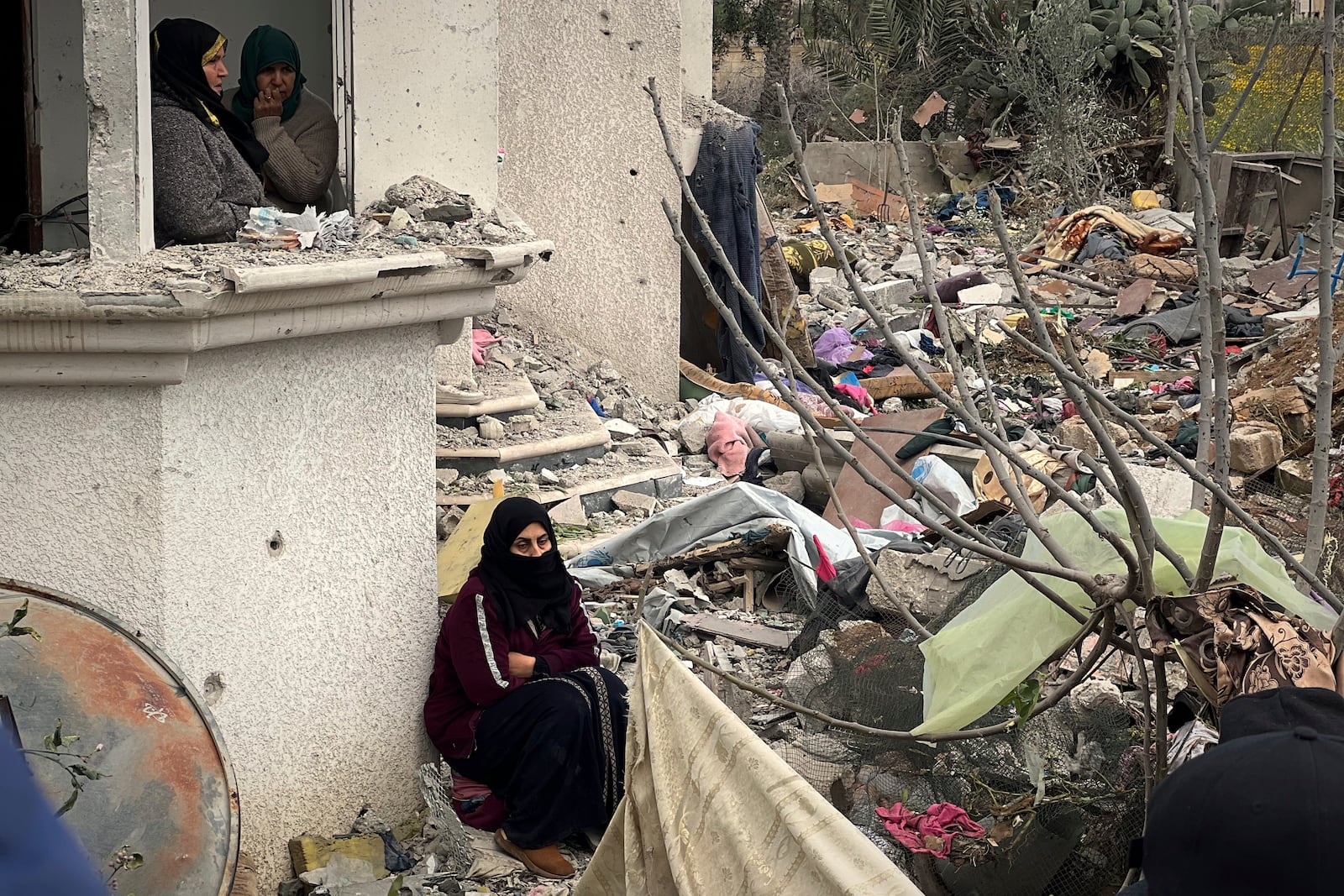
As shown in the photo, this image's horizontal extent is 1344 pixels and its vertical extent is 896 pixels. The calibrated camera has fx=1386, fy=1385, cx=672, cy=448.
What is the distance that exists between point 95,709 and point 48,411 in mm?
675

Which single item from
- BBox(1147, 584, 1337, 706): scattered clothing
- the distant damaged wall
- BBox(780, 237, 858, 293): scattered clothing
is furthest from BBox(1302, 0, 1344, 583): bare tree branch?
BBox(780, 237, 858, 293): scattered clothing

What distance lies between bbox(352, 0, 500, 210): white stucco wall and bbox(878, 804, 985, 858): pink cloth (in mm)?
2265

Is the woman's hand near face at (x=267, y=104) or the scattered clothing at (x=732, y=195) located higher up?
the woman's hand near face at (x=267, y=104)

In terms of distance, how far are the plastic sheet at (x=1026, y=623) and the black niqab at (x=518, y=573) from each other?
1.58m

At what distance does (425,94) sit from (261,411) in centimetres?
131

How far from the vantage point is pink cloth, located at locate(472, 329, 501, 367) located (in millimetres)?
7125

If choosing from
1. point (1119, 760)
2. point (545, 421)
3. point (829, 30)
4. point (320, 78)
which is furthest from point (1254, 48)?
point (1119, 760)

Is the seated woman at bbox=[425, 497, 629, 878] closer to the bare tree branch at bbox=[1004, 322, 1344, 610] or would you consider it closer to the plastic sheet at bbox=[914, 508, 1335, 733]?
the plastic sheet at bbox=[914, 508, 1335, 733]

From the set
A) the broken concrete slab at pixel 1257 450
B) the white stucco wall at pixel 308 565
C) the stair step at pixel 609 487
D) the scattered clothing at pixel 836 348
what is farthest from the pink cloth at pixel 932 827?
the scattered clothing at pixel 836 348

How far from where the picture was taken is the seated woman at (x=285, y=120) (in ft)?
13.5

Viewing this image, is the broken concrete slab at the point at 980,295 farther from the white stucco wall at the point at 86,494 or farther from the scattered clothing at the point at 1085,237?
the white stucco wall at the point at 86,494

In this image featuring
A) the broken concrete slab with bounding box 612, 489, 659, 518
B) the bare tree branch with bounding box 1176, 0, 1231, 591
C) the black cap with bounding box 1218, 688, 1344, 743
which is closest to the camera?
the black cap with bounding box 1218, 688, 1344, 743

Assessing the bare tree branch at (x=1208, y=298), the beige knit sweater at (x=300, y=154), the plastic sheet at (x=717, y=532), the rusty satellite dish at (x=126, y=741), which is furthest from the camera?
the plastic sheet at (x=717, y=532)

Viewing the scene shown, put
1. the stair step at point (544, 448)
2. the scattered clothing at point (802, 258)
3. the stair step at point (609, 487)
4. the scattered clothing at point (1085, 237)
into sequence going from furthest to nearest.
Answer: the scattered clothing at point (1085, 237)
the scattered clothing at point (802, 258)
the stair step at point (544, 448)
the stair step at point (609, 487)
